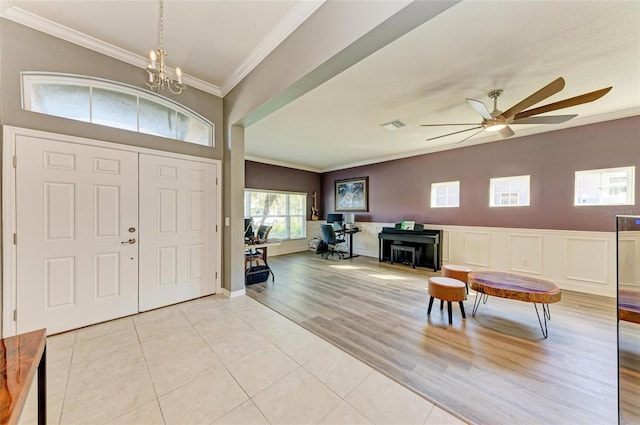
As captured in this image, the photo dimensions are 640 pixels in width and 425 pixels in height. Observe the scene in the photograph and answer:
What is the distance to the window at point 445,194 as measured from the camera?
16.8 ft

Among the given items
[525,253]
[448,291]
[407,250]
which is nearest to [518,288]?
[448,291]

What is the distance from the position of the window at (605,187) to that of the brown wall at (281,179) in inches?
235

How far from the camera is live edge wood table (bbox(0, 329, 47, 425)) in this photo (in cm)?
71

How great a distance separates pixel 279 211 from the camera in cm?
687

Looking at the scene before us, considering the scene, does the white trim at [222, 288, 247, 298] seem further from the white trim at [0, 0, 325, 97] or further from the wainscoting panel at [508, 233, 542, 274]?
the wainscoting panel at [508, 233, 542, 274]

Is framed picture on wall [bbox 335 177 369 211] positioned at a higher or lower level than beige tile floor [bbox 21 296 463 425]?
higher

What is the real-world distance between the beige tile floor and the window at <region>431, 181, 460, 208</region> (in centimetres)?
441

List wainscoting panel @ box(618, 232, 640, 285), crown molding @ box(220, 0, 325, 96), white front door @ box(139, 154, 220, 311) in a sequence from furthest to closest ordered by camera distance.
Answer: white front door @ box(139, 154, 220, 311) < crown molding @ box(220, 0, 325, 96) < wainscoting panel @ box(618, 232, 640, 285)

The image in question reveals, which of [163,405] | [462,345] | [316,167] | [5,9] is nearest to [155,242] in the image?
[163,405]

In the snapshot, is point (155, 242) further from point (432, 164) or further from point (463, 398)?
point (432, 164)

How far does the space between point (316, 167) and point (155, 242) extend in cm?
542

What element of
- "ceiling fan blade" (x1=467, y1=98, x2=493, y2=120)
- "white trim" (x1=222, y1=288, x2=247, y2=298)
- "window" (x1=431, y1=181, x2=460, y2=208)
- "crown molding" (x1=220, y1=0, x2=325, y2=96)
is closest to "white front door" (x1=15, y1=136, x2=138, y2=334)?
"white trim" (x1=222, y1=288, x2=247, y2=298)

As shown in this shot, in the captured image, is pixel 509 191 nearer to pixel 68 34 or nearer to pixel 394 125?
pixel 394 125

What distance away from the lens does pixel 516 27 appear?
6.09 feet
